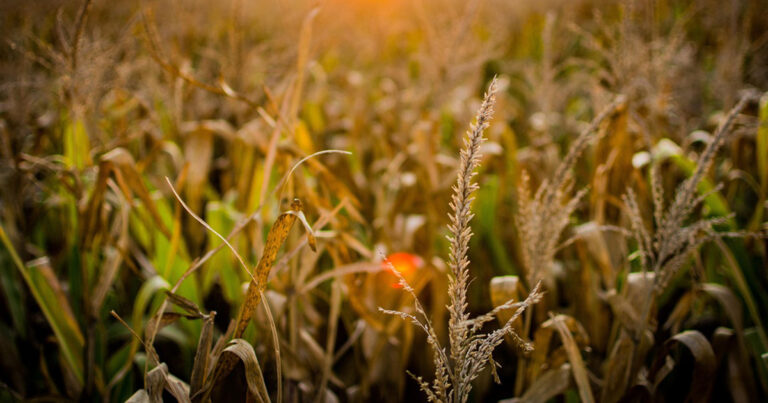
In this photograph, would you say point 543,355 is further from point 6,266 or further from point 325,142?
point 325,142

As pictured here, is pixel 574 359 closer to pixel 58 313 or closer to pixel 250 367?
pixel 250 367

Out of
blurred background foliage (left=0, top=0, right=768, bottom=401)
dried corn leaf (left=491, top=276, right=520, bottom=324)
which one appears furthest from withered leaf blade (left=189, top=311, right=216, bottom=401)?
dried corn leaf (left=491, top=276, right=520, bottom=324)

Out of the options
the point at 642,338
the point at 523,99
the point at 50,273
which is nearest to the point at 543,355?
the point at 642,338

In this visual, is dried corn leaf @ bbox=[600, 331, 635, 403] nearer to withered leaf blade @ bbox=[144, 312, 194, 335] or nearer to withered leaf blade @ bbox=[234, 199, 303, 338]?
withered leaf blade @ bbox=[234, 199, 303, 338]

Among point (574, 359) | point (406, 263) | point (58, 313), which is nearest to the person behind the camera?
point (574, 359)

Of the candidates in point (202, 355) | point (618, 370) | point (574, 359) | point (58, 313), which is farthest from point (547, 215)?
point (58, 313)

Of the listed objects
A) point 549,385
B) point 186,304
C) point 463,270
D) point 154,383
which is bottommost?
point 549,385

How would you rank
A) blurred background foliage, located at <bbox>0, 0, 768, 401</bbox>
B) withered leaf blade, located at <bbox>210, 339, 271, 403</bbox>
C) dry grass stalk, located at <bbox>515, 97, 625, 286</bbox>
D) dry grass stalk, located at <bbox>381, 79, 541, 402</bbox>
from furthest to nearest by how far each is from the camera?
blurred background foliage, located at <bbox>0, 0, 768, 401</bbox>
dry grass stalk, located at <bbox>515, 97, 625, 286</bbox>
withered leaf blade, located at <bbox>210, 339, 271, 403</bbox>
dry grass stalk, located at <bbox>381, 79, 541, 402</bbox>

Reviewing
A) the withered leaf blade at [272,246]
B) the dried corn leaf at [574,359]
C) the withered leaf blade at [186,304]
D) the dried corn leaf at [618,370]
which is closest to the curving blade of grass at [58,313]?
the withered leaf blade at [186,304]

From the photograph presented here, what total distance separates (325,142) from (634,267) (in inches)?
76.3

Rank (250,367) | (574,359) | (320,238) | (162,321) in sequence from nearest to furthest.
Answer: (250,367) < (162,321) < (574,359) < (320,238)

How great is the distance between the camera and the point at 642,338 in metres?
1.07

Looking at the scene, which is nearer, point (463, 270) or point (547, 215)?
point (463, 270)

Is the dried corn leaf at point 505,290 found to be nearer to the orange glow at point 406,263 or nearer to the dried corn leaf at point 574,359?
the dried corn leaf at point 574,359
